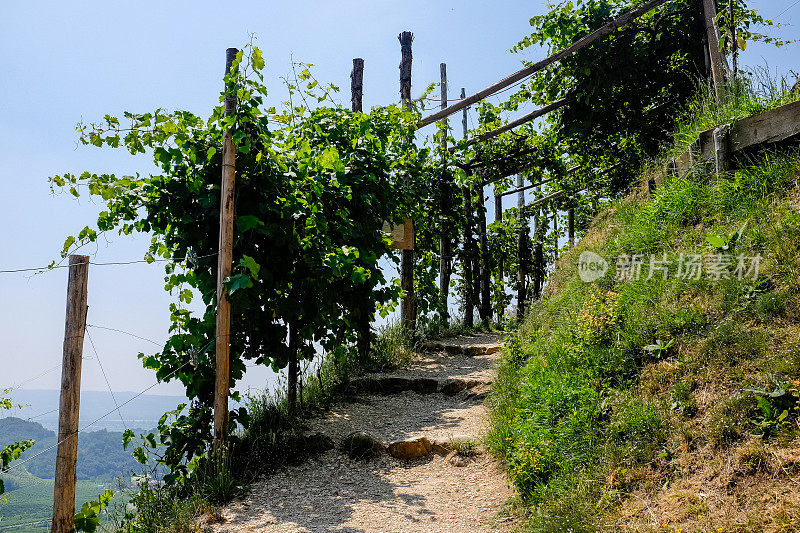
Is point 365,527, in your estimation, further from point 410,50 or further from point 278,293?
point 410,50

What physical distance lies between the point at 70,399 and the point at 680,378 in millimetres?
4249

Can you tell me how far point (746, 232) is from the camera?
4.71 meters

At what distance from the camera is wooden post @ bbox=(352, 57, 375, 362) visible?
6875 millimetres

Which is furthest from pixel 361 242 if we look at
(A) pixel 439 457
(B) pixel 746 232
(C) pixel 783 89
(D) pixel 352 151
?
(C) pixel 783 89

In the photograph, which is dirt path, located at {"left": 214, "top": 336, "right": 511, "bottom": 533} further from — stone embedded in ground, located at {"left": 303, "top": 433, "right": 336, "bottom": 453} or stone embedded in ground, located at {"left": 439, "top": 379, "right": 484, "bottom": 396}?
stone embedded in ground, located at {"left": 439, "top": 379, "right": 484, "bottom": 396}

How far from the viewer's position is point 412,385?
7922 millimetres

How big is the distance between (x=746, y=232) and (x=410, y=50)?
7795mm

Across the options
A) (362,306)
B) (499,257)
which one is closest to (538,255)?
(499,257)

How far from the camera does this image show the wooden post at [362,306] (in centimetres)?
688

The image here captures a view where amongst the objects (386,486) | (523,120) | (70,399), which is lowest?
(386,486)

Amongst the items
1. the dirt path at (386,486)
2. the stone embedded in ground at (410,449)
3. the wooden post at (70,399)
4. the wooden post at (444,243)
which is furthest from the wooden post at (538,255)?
the wooden post at (70,399)

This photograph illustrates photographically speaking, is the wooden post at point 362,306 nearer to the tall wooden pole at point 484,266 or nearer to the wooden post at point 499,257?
the tall wooden pole at point 484,266

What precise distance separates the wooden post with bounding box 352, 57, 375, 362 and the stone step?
0.56 meters

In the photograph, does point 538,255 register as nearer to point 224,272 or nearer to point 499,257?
point 499,257
